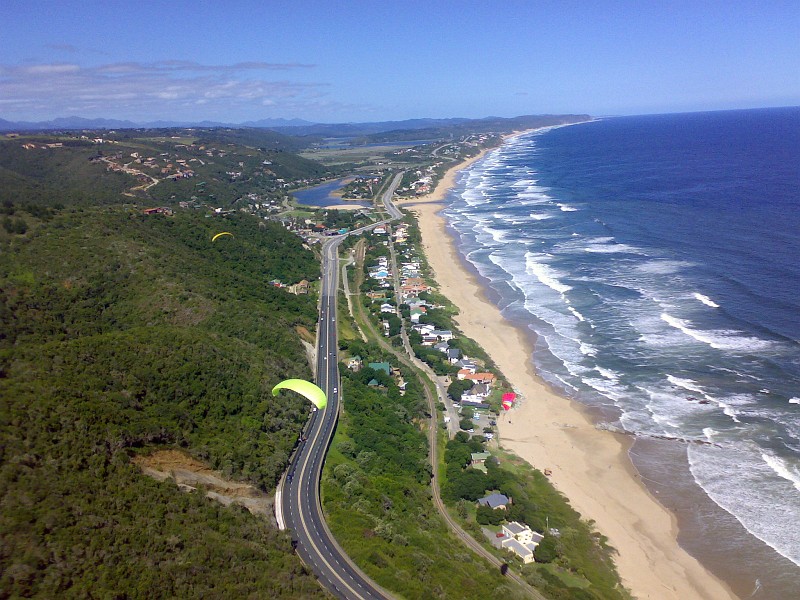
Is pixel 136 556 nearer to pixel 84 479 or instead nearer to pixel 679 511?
pixel 84 479

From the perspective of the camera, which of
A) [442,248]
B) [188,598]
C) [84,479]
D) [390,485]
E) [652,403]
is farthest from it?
[442,248]

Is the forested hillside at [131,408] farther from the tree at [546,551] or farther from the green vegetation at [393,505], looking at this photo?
Result: the tree at [546,551]

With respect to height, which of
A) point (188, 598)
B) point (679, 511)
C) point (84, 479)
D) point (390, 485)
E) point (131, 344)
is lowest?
point (679, 511)

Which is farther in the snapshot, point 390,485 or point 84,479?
point 390,485

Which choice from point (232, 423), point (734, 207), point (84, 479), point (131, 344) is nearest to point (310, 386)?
point (232, 423)

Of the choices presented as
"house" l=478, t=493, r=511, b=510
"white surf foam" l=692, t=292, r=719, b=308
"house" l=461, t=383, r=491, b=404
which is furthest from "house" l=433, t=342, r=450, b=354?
"white surf foam" l=692, t=292, r=719, b=308

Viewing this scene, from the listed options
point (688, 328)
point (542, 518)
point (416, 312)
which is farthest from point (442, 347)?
point (688, 328)

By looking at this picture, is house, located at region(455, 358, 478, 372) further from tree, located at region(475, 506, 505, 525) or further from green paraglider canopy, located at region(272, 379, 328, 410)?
tree, located at region(475, 506, 505, 525)
